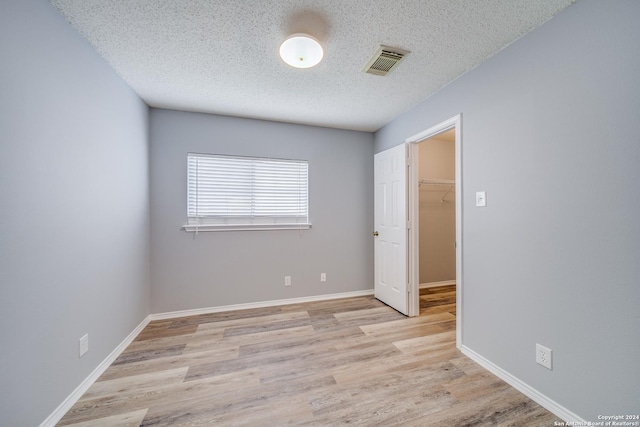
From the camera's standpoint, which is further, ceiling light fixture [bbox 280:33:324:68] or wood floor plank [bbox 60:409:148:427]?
ceiling light fixture [bbox 280:33:324:68]

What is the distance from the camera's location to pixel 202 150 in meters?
2.90

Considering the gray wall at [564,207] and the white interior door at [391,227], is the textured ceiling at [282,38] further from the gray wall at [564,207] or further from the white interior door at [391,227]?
the white interior door at [391,227]

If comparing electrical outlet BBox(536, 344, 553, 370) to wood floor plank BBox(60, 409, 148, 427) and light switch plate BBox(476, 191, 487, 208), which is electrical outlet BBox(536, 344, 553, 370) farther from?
wood floor plank BBox(60, 409, 148, 427)

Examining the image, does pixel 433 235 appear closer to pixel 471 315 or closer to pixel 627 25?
pixel 471 315

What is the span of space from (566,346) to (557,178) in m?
1.00

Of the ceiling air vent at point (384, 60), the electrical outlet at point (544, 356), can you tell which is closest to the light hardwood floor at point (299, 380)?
the electrical outlet at point (544, 356)

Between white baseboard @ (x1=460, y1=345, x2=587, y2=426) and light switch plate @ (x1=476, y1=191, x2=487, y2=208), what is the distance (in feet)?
4.06

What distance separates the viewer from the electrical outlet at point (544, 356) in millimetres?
1479

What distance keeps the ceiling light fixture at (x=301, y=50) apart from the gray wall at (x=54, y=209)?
1358 millimetres

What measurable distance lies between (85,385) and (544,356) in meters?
3.06

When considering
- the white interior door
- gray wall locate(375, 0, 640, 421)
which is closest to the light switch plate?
gray wall locate(375, 0, 640, 421)

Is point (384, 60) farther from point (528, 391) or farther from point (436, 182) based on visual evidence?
point (528, 391)

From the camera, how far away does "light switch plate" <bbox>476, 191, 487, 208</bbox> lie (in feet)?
6.25

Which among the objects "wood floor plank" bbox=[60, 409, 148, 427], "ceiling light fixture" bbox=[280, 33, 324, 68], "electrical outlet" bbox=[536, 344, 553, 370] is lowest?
"wood floor plank" bbox=[60, 409, 148, 427]
